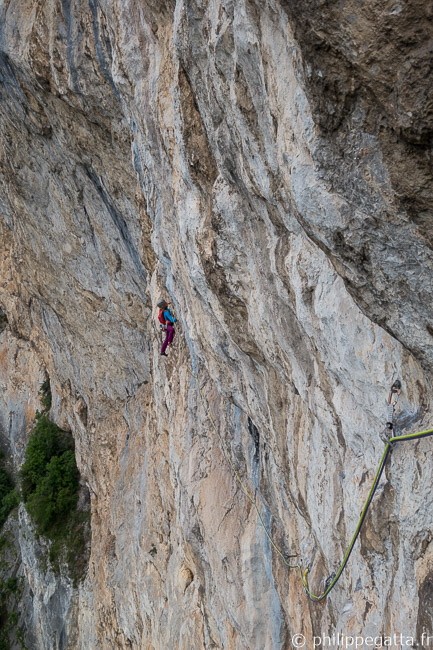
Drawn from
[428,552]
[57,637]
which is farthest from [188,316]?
[57,637]

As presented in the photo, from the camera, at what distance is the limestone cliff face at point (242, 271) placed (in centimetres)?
250

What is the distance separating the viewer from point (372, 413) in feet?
11.3

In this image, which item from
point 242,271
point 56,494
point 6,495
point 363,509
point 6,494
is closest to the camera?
point 363,509

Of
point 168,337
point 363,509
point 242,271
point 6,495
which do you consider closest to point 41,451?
point 6,495

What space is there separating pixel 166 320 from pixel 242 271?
139 inches

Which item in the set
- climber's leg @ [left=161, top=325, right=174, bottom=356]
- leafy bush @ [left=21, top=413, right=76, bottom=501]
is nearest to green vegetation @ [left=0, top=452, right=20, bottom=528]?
leafy bush @ [left=21, top=413, right=76, bottom=501]

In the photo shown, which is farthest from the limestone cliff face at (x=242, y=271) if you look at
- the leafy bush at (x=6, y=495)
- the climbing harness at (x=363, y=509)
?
the leafy bush at (x=6, y=495)

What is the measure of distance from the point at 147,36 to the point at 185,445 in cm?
553

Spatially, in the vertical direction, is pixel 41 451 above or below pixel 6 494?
above

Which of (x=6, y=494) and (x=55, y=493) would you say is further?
(x=6, y=494)

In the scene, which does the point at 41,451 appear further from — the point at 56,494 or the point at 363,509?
the point at 363,509

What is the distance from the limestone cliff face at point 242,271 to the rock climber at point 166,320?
0.25m

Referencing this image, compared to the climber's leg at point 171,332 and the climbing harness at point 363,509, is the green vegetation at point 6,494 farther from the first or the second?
the climbing harness at point 363,509

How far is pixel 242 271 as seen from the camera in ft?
15.3
